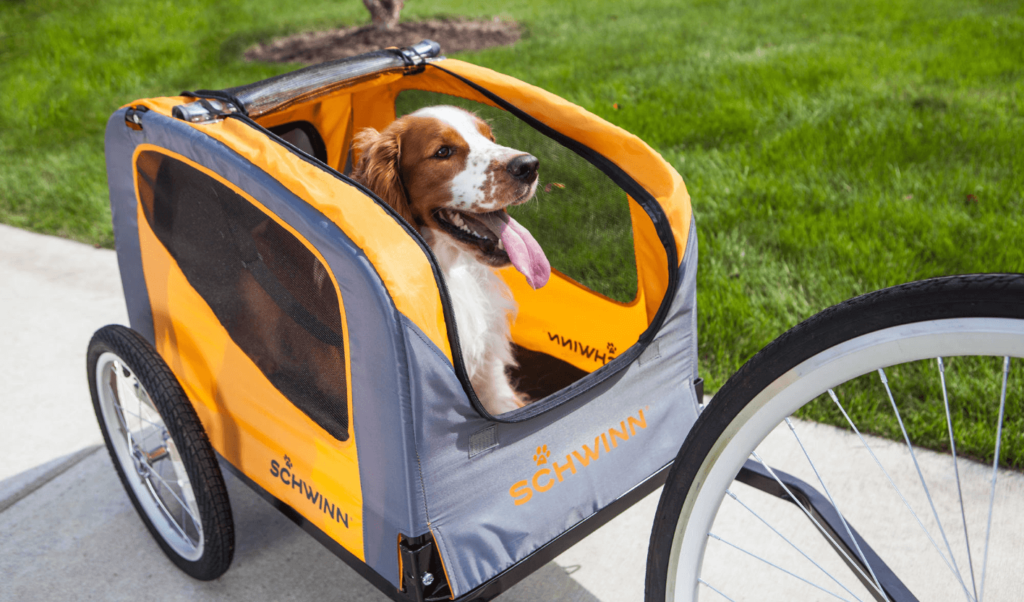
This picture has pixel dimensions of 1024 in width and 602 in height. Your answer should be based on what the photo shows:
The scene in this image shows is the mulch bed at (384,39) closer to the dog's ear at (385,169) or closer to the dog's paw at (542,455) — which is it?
the dog's ear at (385,169)

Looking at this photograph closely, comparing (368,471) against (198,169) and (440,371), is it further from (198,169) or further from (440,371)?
(198,169)

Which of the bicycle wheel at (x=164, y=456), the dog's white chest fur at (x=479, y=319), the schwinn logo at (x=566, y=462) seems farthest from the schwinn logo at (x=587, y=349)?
the bicycle wheel at (x=164, y=456)

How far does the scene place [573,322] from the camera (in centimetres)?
227

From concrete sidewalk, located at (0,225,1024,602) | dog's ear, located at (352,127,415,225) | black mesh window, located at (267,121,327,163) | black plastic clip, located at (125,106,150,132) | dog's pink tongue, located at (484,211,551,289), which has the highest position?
black plastic clip, located at (125,106,150,132)

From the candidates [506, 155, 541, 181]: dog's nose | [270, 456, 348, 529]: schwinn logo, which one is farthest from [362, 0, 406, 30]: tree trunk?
[270, 456, 348, 529]: schwinn logo

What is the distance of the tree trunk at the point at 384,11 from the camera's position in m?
6.98

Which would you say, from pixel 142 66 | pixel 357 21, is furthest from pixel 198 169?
pixel 357 21

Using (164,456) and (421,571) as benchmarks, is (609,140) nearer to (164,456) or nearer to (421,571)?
(421,571)

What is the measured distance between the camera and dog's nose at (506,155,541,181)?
1.76 meters

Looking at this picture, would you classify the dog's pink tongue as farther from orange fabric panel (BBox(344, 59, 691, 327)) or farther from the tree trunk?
the tree trunk

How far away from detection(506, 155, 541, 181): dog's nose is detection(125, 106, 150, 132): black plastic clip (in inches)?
32.8

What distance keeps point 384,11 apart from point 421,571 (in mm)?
6670

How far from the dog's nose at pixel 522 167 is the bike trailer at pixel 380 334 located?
0.32ft

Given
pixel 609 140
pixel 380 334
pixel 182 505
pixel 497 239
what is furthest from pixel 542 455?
pixel 182 505
